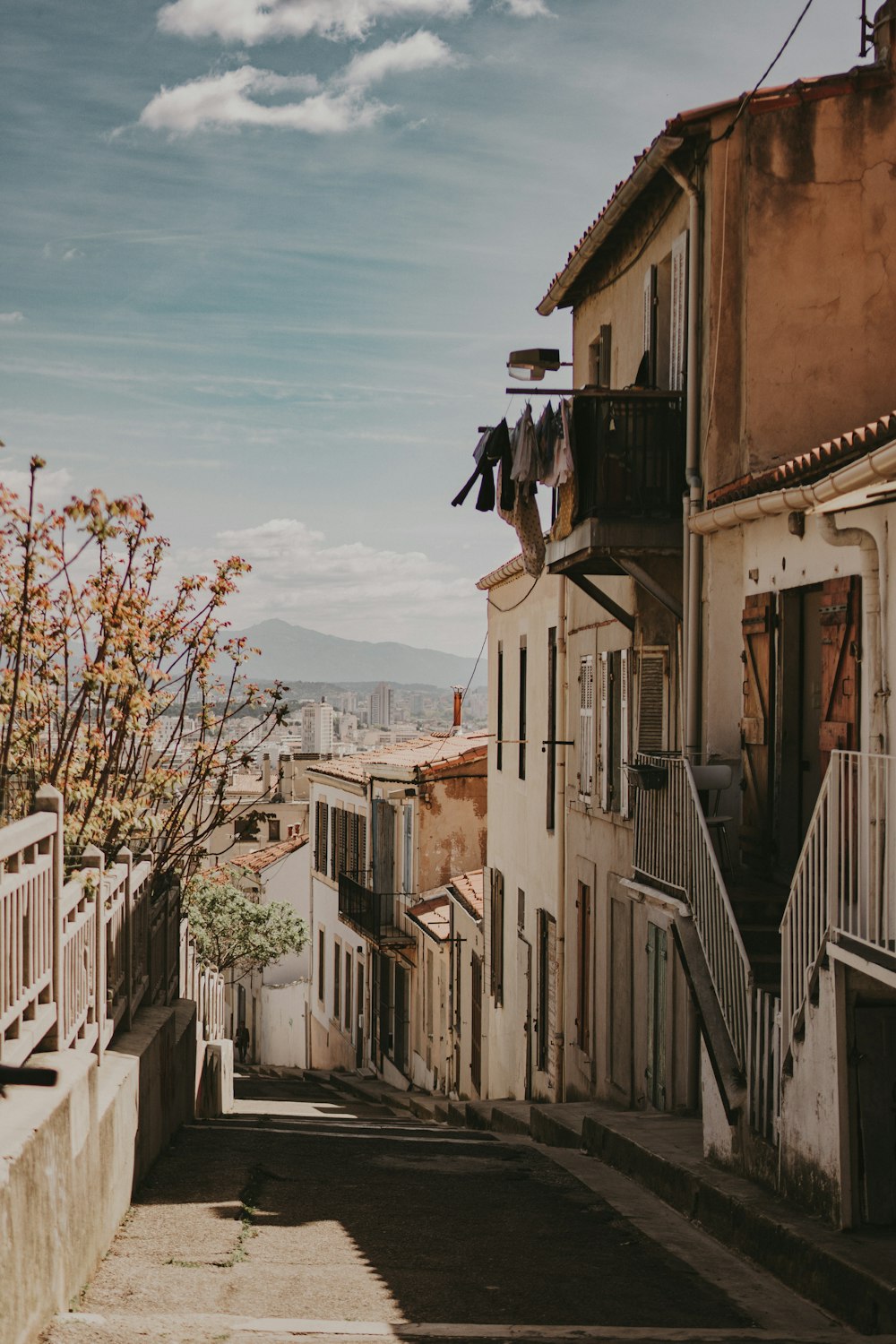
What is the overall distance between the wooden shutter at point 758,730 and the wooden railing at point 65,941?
451 centimetres

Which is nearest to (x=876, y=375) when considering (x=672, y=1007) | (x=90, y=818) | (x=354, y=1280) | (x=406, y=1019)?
(x=672, y=1007)

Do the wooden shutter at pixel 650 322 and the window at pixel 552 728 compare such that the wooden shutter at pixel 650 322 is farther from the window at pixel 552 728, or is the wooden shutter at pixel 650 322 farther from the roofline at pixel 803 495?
the window at pixel 552 728

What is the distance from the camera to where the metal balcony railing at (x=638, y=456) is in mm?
12266

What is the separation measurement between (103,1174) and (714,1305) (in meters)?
2.96

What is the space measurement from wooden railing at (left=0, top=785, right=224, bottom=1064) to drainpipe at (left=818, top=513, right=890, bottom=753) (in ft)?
14.6

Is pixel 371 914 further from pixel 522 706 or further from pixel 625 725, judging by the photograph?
pixel 625 725

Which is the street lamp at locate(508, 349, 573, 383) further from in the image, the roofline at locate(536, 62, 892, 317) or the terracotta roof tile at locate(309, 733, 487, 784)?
the terracotta roof tile at locate(309, 733, 487, 784)

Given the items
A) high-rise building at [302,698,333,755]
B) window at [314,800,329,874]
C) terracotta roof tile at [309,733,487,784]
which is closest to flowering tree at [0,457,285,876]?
terracotta roof tile at [309,733,487,784]

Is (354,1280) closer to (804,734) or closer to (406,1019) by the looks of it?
(804,734)

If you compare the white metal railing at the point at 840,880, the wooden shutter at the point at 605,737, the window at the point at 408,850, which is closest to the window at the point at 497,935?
the window at the point at 408,850

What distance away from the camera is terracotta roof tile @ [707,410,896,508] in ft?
27.6

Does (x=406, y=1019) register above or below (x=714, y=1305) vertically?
below

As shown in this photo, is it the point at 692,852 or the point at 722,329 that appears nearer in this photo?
the point at 692,852

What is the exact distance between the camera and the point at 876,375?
11711mm
